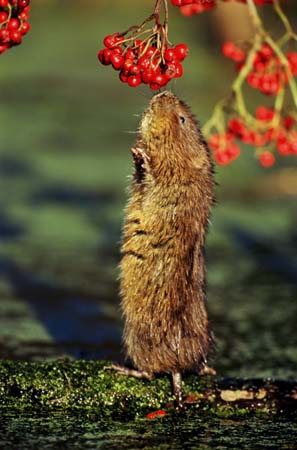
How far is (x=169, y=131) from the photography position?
4703 mm

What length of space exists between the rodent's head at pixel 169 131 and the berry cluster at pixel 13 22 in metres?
0.65

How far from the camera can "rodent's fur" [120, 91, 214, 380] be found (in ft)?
14.8

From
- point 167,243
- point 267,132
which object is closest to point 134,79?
point 167,243

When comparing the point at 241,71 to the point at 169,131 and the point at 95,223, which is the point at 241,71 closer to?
the point at 169,131

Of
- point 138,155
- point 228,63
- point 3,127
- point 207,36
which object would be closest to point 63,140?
point 3,127

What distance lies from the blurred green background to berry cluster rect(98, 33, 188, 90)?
93cm

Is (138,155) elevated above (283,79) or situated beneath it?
situated beneath

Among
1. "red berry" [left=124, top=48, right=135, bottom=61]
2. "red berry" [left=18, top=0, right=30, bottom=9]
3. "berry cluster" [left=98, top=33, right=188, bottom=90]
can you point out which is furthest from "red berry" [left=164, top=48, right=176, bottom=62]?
"red berry" [left=18, top=0, right=30, bottom=9]

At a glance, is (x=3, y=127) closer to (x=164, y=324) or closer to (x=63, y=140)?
(x=63, y=140)

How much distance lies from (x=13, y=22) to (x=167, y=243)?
1048mm

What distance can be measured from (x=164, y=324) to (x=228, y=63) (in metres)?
11.6

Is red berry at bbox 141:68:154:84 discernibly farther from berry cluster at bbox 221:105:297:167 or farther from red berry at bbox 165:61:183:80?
berry cluster at bbox 221:105:297:167

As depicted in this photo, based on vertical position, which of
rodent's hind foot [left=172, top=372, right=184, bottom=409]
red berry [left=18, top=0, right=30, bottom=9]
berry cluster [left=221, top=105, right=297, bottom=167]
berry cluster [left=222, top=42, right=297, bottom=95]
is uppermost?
berry cluster [left=222, top=42, right=297, bottom=95]

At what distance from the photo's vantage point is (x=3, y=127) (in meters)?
12.4
